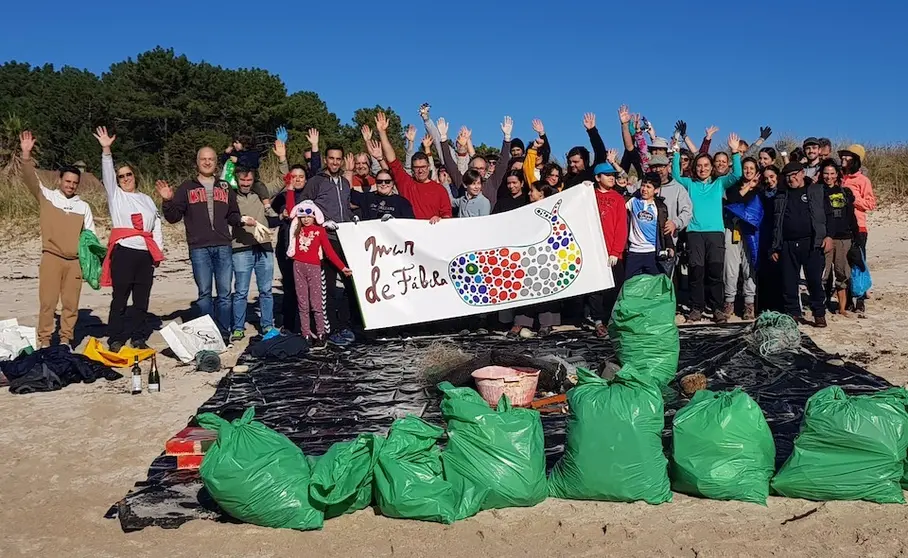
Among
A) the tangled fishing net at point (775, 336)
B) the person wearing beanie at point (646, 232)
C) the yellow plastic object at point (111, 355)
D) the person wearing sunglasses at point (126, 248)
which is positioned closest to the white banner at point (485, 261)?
the person wearing beanie at point (646, 232)

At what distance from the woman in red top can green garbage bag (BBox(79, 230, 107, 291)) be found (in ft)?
6.02

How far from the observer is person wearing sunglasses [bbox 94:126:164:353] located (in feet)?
25.2

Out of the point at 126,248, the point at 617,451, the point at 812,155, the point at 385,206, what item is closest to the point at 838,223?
the point at 812,155

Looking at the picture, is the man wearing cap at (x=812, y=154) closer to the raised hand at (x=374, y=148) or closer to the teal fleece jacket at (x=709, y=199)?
the teal fleece jacket at (x=709, y=199)

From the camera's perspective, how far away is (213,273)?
8.16 metres

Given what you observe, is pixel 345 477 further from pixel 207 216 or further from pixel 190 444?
pixel 207 216

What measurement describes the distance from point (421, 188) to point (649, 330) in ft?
10.8

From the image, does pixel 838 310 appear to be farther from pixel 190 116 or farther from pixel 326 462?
pixel 190 116

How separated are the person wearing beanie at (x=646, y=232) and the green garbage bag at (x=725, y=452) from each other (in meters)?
4.02

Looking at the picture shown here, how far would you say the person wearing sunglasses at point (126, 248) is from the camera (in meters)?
7.69

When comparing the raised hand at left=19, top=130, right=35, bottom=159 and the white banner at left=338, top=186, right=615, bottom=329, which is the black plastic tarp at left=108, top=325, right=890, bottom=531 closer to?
the white banner at left=338, top=186, right=615, bottom=329

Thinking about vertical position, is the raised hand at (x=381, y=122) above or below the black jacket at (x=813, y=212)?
above

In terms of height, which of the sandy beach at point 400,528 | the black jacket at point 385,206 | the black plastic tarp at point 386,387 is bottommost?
the sandy beach at point 400,528

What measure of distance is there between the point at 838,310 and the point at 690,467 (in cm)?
585
